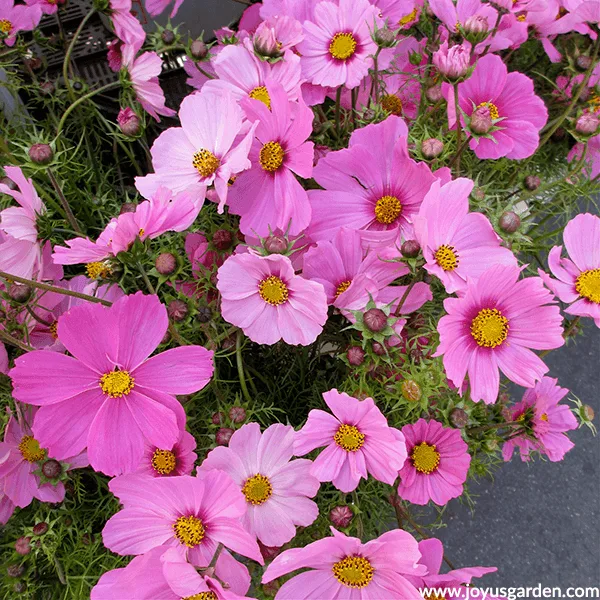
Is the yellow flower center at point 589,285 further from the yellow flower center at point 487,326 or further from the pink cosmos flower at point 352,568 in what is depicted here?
the pink cosmos flower at point 352,568

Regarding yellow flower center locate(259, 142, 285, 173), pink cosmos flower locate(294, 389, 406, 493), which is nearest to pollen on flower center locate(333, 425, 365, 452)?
pink cosmos flower locate(294, 389, 406, 493)

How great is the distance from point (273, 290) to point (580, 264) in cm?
28

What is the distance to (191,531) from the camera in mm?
425

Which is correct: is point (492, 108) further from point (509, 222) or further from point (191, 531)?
point (191, 531)

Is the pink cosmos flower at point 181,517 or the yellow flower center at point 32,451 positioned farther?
the yellow flower center at point 32,451

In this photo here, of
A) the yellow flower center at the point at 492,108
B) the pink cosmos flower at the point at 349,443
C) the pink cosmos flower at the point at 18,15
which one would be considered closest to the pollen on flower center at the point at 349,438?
the pink cosmos flower at the point at 349,443

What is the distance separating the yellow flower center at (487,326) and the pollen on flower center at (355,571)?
0.59ft

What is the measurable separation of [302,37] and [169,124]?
39 centimetres

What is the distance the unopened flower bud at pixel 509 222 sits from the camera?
0.48 meters

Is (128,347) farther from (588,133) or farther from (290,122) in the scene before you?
(588,133)

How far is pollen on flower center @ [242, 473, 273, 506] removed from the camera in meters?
0.48

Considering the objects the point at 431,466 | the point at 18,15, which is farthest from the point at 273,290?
the point at 18,15

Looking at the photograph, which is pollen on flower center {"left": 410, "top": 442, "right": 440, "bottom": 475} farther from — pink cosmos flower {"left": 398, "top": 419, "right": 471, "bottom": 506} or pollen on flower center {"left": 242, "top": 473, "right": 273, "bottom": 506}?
pollen on flower center {"left": 242, "top": 473, "right": 273, "bottom": 506}

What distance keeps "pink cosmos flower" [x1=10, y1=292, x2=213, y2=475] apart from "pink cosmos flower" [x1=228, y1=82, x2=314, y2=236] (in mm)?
117
